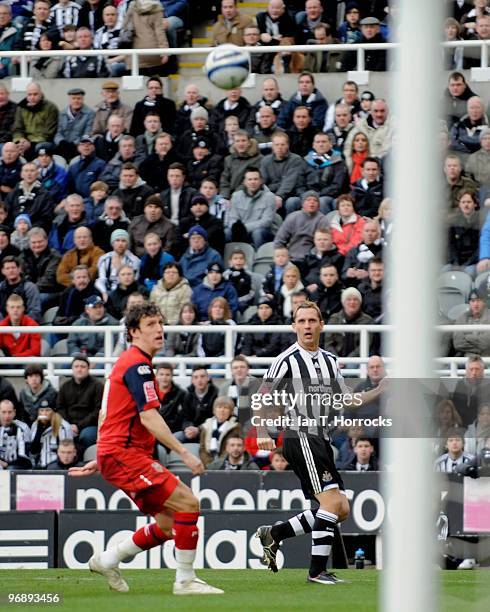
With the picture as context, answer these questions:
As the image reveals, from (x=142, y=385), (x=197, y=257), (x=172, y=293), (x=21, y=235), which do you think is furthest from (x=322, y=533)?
(x=21, y=235)

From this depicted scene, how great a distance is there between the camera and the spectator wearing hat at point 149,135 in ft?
57.7

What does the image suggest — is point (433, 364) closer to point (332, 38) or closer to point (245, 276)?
point (245, 276)

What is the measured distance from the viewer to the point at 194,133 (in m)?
17.2

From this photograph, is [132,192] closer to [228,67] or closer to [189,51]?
[189,51]

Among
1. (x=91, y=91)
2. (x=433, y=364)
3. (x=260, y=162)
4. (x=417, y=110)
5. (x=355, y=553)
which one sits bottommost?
(x=355, y=553)

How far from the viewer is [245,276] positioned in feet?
51.3

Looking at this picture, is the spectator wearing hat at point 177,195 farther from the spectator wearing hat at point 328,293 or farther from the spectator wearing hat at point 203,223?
the spectator wearing hat at point 328,293

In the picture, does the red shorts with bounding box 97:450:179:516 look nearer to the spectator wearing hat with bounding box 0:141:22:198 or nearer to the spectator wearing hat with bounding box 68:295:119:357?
the spectator wearing hat with bounding box 68:295:119:357

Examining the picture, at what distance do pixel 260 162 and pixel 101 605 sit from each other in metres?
9.51

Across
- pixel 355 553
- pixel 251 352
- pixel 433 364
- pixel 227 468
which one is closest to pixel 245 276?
pixel 251 352

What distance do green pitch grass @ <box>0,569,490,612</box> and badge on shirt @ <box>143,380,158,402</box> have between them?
116cm

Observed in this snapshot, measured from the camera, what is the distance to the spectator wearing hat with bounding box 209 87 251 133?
1738 cm

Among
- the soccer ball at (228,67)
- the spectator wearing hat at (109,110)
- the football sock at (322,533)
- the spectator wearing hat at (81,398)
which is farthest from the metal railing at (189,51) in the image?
the football sock at (322,533)

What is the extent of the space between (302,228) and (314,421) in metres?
6.61
